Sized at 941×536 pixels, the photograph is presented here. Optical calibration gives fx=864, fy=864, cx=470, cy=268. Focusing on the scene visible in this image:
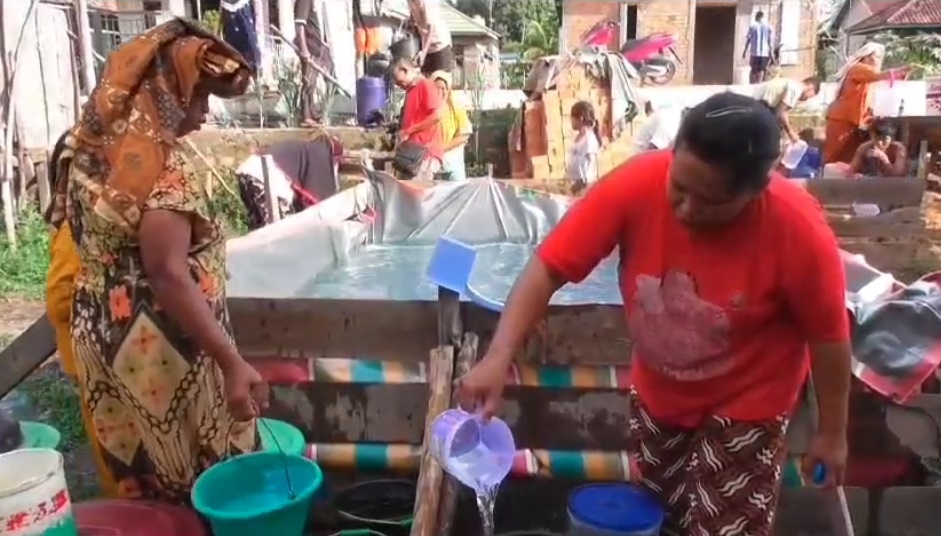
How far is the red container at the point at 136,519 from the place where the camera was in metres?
2.10

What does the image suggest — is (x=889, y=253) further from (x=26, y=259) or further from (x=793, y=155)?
(x=26, y=259)

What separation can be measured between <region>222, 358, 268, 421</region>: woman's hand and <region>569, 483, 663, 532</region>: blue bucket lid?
82 centimetres

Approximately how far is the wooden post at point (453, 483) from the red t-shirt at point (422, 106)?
15.4 feet

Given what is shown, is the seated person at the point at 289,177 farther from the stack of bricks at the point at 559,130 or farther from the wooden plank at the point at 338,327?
the wooden plank at the point at 338,327

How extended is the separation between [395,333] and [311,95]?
9790 millimetres

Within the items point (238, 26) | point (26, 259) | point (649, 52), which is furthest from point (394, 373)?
point (649, 52)

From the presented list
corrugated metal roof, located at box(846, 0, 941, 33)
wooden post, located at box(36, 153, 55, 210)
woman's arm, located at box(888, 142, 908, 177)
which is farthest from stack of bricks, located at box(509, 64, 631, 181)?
corrugated metal roof, located at box(846, 0, 941, 33)

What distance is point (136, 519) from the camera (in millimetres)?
2139

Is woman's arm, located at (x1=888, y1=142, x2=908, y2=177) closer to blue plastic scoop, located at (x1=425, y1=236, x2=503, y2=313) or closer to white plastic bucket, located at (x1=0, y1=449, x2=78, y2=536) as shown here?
blue plastic scoop, located at (x1=425, y1=236, x2=503, y2=313)

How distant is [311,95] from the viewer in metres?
12.0

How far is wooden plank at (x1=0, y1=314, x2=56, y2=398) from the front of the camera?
9.00 ft

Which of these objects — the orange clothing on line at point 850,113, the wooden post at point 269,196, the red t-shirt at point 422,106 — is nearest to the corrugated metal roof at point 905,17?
the orange clothing on line at point 850,113

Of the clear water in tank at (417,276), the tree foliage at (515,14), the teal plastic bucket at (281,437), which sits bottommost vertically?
the clear water in tank at (417,276)

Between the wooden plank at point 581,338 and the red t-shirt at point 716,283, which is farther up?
the red t-shirt at point 716,283
